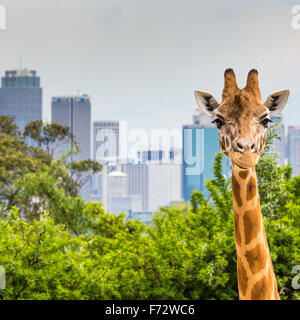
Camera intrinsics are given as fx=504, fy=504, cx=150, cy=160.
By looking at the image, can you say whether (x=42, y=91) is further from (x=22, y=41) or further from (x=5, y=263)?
(x=5, y=263)

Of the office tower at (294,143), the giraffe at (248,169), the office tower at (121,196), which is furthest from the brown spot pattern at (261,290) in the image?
the office tower at (121,196)

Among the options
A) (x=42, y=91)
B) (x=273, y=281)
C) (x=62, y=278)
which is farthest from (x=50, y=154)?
(x=273, y=281)

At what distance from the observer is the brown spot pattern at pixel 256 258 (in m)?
1.69

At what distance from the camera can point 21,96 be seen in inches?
320

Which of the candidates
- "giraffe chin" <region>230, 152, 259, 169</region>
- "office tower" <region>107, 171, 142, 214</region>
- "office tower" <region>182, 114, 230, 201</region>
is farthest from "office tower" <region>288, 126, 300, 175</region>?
"giraffe chin" <region>230, 152, 259, 169</region>

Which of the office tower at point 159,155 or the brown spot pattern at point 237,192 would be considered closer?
the brown spot pattern at point 237,192

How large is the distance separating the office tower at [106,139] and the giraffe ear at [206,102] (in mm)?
5105

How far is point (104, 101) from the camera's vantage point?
23.6 ft

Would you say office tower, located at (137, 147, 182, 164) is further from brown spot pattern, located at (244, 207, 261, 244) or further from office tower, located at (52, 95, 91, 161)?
brown spot pattern, located at (244, 207, 261, 244)

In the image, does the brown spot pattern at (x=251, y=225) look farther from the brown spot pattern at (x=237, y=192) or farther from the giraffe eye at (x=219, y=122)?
the giraffe eye at (x=219, y=122)

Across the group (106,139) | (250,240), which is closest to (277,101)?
(250,240)

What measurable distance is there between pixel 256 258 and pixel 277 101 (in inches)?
21.6

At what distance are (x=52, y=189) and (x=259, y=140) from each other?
546 cm

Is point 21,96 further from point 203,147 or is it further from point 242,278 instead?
point 242,278
